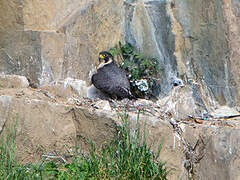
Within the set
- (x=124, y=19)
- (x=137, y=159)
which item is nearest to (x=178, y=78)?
(x=124, y=19)

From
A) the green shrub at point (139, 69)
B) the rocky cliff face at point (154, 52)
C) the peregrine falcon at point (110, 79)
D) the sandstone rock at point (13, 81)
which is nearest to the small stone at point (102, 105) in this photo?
the rocky cliff face at point (154, 52)

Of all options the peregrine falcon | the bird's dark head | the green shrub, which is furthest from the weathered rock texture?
the green shrub

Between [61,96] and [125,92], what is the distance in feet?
3.27

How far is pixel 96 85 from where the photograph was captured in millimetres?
5773

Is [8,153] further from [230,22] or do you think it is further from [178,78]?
[230,22]

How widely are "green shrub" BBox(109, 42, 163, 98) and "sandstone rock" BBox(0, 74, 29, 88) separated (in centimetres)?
158

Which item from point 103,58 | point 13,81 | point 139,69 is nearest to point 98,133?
point 13,81

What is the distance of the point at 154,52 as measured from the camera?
611cm

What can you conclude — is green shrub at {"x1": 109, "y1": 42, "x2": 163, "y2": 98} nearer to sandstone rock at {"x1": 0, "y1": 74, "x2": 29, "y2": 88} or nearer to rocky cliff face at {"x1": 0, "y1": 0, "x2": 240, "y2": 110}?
rocky cliff face at {"x1": 0, "y1": 0, "x2": 240, "y2": 110}

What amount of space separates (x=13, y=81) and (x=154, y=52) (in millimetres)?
2146

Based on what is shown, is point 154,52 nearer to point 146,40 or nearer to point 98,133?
point 146,40

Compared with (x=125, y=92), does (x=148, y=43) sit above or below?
above

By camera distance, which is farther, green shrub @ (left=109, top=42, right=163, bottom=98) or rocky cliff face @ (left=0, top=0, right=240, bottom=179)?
green shrub @ (left=109, top=42, right=163, bottom=98)

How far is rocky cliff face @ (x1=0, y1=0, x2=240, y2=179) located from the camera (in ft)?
15.4
